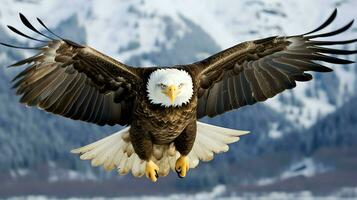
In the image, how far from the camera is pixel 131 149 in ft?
35.1

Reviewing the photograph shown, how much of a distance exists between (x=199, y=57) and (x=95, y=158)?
429 feet

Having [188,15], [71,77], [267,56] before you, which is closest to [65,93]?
[71,77]

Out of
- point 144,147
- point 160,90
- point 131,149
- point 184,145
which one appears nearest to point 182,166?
point 184,145

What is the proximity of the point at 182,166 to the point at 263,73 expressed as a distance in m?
1.22

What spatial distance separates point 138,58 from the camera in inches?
5566

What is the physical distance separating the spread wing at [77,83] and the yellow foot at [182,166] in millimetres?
619

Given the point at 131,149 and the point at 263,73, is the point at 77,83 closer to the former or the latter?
the point at 131,149

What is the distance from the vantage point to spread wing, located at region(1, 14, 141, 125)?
9.96m

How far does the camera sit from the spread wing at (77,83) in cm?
996

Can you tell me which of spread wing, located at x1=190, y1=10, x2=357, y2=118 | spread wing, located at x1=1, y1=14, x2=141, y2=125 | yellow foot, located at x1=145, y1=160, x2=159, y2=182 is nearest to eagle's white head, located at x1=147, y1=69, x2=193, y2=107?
spread wing, located at x1=1, y1=14, x2=141, y2=125

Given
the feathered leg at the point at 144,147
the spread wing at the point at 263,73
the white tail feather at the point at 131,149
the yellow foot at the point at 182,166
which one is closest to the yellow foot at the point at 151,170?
the feathered leg at the point at 144,147

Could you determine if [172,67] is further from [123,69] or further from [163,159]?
[163,159]

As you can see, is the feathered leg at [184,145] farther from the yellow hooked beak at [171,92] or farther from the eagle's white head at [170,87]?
the yellow hooked beak at [171,92]

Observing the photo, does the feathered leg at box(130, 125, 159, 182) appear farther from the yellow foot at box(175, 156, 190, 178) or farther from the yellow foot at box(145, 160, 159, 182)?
the yellow foot at box(175, 156, 190, 178)
